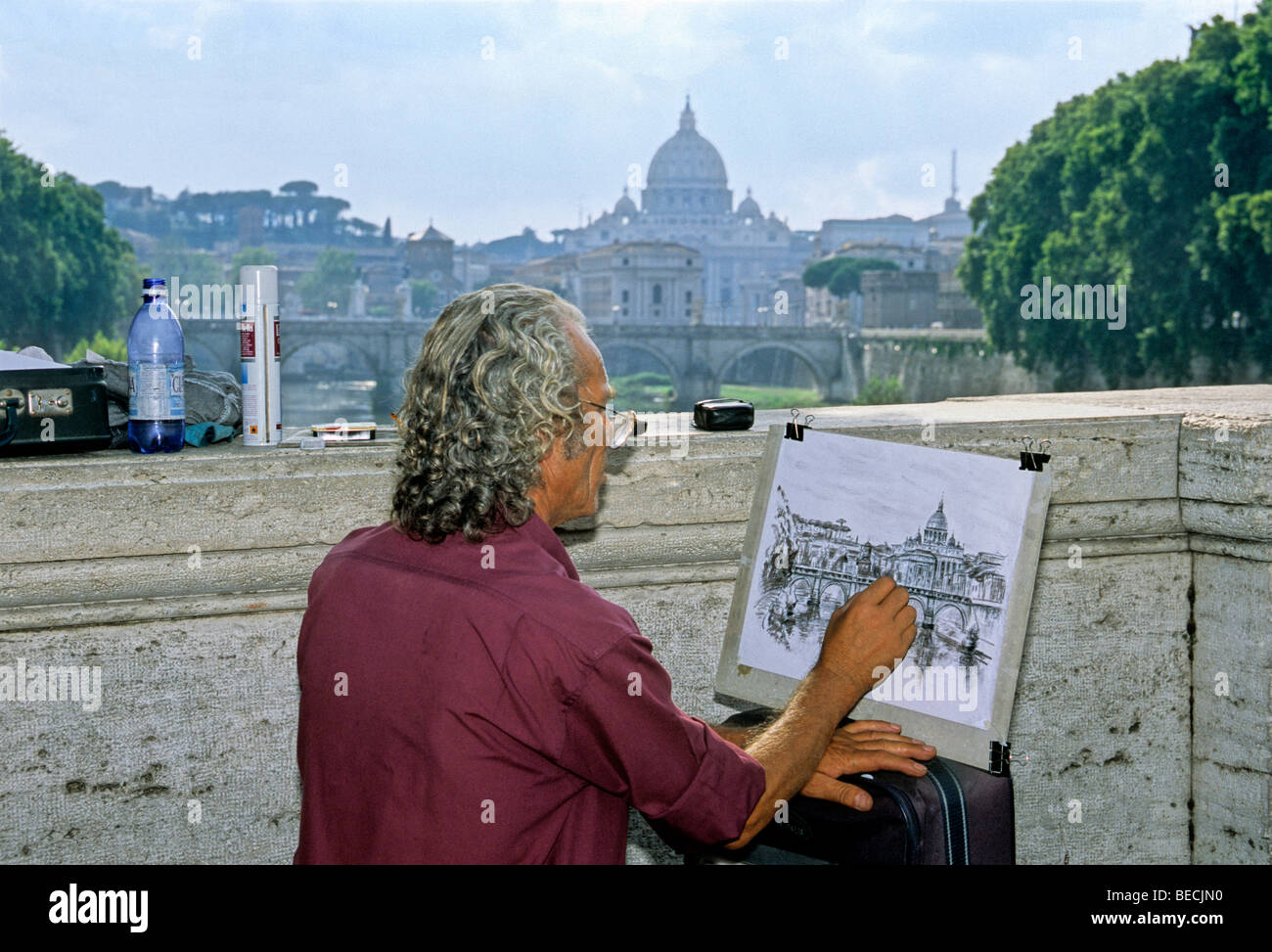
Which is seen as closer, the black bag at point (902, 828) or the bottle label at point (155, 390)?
the black bag at point (902, 828)

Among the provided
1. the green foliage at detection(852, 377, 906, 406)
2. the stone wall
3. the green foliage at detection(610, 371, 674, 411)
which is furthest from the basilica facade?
the stone wall

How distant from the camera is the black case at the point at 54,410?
182cm

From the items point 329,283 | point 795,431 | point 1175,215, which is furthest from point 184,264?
point 795,431

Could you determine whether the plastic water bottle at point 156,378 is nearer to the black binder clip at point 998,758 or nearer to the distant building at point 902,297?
the black binder clip at point 998,758

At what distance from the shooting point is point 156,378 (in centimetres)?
188

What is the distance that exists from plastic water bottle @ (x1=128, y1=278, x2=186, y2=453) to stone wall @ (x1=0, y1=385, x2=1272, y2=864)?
0.18ft

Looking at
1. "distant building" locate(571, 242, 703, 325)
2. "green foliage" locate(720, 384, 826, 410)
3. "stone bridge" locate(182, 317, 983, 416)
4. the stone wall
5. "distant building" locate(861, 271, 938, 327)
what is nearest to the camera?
the stone wall

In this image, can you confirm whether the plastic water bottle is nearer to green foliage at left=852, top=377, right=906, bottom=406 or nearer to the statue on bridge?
green foliage at left=852, top=377, right=906, bottom=406

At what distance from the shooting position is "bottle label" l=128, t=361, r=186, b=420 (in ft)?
6.16

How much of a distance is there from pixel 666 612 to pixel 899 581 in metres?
0.42

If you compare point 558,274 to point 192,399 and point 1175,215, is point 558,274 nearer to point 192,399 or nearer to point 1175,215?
point 1175,215

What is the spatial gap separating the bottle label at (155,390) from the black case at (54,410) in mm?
39

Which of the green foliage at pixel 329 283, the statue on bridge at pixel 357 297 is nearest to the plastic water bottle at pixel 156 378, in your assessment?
the statue on bridge at pixel 357 297
